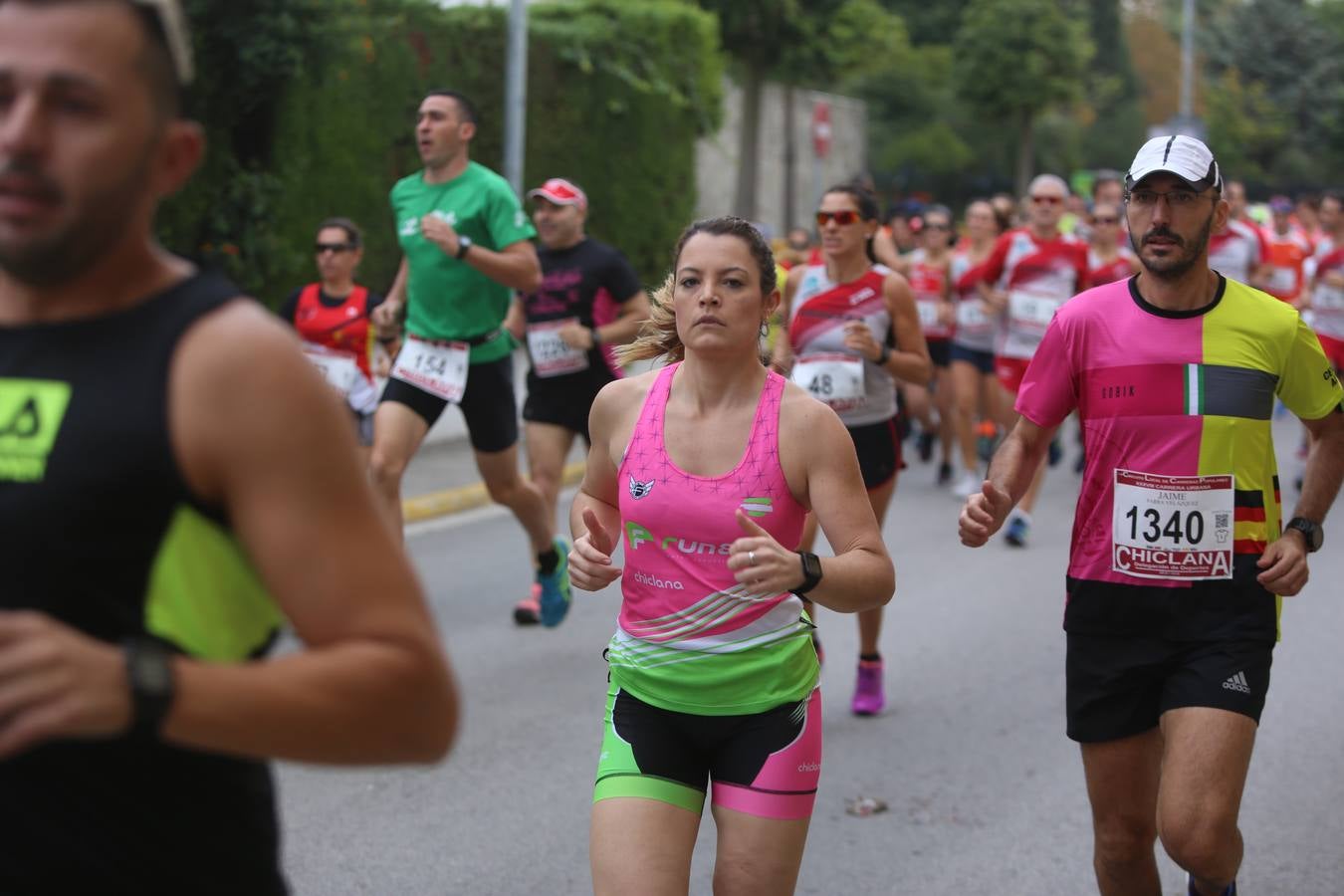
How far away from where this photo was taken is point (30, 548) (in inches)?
64.7

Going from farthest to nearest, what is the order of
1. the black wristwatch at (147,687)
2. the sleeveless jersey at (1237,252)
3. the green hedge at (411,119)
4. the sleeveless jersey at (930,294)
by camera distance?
the sleeveless jersey at (930,294) → the sleeveless jersey at (1237,252) → the green hedge at (411,119) → the black wristwatch at (147,687)

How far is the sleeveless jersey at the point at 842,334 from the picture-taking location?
21.7 feet

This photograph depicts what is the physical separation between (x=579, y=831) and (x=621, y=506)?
75.8 inches

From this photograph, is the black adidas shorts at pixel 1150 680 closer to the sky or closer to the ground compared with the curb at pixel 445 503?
closer to the sky

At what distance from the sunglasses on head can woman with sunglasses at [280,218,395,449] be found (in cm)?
266

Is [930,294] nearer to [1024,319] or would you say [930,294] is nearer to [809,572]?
[1024,319]

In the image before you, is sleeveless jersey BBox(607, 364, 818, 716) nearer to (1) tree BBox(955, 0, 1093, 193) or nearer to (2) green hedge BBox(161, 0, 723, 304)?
(2) green hedge BBox(161, 0, 723, 304)

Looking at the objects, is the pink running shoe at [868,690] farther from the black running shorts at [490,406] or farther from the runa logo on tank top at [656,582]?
the runa logo on tank top at [656,582]

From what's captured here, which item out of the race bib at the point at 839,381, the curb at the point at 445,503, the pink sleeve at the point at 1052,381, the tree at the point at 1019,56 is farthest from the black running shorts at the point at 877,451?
the tree at the point at 1019,56

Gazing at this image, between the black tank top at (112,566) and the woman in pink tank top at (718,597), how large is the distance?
1536 mm

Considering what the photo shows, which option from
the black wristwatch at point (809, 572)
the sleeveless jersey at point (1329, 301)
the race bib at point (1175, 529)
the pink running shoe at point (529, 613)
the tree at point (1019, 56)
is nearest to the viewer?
the black wristwatch at point (809, 572)

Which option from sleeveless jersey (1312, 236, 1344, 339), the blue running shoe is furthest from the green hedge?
sleeveless jersey (1312, 236, 1344, 339)

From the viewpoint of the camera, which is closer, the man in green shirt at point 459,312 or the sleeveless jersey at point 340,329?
the man in green shirt at point 459,312

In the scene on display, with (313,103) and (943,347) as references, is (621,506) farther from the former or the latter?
(313,103)
